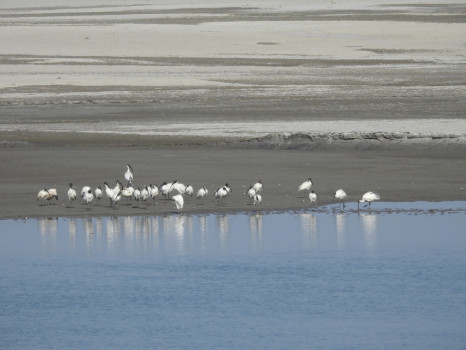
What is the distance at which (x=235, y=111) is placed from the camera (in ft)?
97.8

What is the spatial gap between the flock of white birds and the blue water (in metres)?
0.41

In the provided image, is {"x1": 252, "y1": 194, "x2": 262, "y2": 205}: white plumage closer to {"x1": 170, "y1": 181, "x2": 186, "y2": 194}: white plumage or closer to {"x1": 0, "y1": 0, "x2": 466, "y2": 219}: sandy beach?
{"x1": 0, "y1": 0, "x2": 466, "y2": 219}: sandy beach

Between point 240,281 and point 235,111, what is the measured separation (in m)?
15.8

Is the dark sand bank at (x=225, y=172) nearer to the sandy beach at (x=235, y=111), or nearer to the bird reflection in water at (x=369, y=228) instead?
the sandy beach at (x=235, y=111)

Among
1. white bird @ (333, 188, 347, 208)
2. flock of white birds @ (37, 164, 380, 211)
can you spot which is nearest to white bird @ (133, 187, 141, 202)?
flock of white birds @ (37, 164, 380, 211)

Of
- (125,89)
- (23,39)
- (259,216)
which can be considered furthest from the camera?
(23,39)

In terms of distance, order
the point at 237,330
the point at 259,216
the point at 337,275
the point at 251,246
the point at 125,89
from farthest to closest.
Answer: the point at 125,89 < the point at 259,216 < the point at 251,246 < the point at 337,275 < the point at 237,330

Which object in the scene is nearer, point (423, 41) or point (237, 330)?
point (237, 330)

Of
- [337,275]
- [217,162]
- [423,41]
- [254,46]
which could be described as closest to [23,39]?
[254,46]

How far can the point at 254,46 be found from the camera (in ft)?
166

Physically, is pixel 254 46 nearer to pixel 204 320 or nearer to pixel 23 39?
pixel 23 39

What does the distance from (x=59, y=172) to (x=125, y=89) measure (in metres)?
13.6

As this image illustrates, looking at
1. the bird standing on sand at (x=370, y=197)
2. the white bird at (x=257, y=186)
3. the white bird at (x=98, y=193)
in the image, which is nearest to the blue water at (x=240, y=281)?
the bird standing on sand at (x=370, y=197)

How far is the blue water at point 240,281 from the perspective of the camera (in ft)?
39.3
